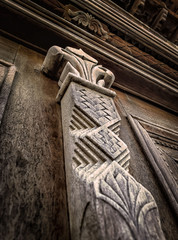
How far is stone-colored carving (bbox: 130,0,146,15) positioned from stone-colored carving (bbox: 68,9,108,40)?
126 cm

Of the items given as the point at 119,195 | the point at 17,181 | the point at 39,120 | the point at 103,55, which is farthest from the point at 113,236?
the point at 103,55

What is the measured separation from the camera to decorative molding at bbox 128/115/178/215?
0.69 m

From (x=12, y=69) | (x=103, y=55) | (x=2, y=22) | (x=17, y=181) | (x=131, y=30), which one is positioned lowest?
(x=17, y=181)

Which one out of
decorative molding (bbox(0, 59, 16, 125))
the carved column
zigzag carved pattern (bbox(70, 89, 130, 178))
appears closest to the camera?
the carved column

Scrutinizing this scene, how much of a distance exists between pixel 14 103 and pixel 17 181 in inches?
14.4

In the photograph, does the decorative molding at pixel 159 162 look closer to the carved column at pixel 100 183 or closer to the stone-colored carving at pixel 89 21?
the carved column at pixel 100 183

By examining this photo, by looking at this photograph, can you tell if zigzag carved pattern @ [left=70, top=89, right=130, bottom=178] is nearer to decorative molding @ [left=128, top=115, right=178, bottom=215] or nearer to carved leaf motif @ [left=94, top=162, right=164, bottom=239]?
carved leaf motif @ [left=94, top=162, right=164, bottom=239]

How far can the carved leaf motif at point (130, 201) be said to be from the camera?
13.8 inches

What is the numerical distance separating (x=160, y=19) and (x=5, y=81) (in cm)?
262

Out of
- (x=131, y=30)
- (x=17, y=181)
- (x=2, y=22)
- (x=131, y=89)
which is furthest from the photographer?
(x=131, y=30)

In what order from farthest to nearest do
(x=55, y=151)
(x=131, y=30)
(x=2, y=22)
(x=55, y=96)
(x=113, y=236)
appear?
1. (x=131, y=30)
2. (x=2, y=22)
3. (x=55, y=96)
4. (x=55, y=151)
5. (x=113, y=236)

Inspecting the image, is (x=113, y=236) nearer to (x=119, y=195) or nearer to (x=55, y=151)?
(x=119, y=195)

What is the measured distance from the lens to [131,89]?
4.84 ft

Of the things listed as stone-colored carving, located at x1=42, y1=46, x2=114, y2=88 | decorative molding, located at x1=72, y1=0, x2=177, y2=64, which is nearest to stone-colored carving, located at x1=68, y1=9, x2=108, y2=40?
decorative molding, located at x1=72, y1=0, x2=177, y2=64
